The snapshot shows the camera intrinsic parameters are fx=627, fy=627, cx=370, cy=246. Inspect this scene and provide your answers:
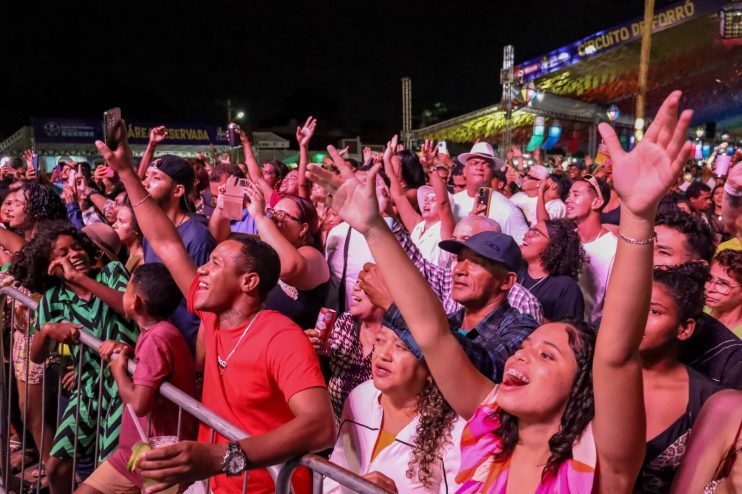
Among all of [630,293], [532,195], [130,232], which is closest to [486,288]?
[630,293]

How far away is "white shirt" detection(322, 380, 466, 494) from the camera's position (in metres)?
2.11

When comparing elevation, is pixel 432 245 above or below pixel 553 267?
above

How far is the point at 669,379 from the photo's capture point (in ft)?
7.02

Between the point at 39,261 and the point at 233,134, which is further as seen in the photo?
the point at 233,134

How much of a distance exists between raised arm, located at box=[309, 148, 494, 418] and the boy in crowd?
1114 millimetres

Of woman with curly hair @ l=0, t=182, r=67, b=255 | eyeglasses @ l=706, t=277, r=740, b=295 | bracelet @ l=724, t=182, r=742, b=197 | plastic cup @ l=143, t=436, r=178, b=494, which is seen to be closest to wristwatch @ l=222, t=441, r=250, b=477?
plastic cup @ l=143, t=436, r=178, b=494

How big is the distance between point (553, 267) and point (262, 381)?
2157 millimetres

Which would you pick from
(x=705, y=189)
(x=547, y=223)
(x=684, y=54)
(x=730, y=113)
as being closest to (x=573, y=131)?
(x=684, y=54)

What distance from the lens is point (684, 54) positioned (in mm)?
26422

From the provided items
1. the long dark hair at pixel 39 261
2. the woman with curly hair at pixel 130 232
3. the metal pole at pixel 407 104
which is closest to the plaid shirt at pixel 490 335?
the long dark hair at pixel 39 261

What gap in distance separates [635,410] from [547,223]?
8.24ft

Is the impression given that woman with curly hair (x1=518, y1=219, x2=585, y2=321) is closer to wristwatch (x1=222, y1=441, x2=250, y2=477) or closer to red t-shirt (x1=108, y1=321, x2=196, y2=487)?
red t-shirt (x1=108, y1=321, x2=196, y2=487)

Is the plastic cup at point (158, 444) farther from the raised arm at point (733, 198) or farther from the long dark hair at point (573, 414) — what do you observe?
the raised arm at point (733, 198)

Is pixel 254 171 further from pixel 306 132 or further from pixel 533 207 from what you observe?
pixel 533 207
